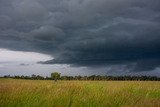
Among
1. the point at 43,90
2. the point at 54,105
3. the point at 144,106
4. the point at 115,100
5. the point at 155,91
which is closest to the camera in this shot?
the point at 144,106

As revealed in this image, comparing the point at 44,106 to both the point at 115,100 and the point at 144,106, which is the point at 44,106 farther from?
the point at 144,106

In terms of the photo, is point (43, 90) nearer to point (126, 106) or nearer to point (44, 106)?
point (44, 106)

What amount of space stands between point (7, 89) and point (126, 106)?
4777 mm

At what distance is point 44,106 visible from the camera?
35.9 ft

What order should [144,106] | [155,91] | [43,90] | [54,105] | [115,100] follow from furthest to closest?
[155,91] → [43,90] → [115,100] → [54,105] → [144,106]

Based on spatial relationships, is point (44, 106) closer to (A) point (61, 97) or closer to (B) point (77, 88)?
(A) point (61, 97)

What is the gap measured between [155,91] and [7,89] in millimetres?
7840

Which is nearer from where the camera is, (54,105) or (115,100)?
(54,105)

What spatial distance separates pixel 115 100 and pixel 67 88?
2.33m

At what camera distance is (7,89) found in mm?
12344

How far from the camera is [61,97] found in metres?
11.5

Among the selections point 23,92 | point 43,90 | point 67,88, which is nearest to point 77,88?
point 67,88

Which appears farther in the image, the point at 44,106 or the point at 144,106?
the point at 44,106

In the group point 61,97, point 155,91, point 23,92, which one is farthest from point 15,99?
point 155,91
